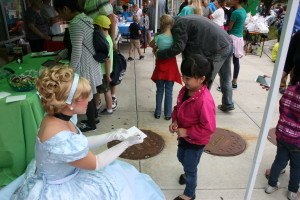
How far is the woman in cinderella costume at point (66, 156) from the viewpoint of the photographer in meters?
1.60

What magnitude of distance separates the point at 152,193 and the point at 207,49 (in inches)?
81.7

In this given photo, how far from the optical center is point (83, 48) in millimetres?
3301

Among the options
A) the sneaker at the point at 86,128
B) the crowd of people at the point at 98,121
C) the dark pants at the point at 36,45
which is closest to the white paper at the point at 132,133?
the crowd of people at the point at 98,121

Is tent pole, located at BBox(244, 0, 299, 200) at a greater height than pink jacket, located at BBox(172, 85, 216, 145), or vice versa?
tent pole, located at BBox(244, 0, 299, 200)

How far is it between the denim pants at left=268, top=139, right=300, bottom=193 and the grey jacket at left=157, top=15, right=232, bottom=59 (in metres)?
1.53

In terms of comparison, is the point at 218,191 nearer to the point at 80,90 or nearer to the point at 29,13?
the point at 80,90

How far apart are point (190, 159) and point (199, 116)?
0.42 m

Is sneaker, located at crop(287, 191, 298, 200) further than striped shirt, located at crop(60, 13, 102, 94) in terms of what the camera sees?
No

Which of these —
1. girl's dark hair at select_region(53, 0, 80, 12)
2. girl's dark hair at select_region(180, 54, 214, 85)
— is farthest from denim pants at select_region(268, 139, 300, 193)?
girl's dark hair at select_region(53, 0, 80, 12)

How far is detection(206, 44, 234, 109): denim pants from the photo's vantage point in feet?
11.7

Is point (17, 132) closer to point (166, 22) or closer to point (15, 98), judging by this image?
point (15, 98)

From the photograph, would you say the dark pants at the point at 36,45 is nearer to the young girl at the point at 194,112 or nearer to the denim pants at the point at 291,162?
the young girl at the point at 194,112

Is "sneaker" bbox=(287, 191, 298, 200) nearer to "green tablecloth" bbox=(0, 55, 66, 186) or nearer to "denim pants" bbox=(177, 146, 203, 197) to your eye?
"denim pants" bbox=(177, 146, 203, 197)

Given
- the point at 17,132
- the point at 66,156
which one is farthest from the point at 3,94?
the point at 66,156
